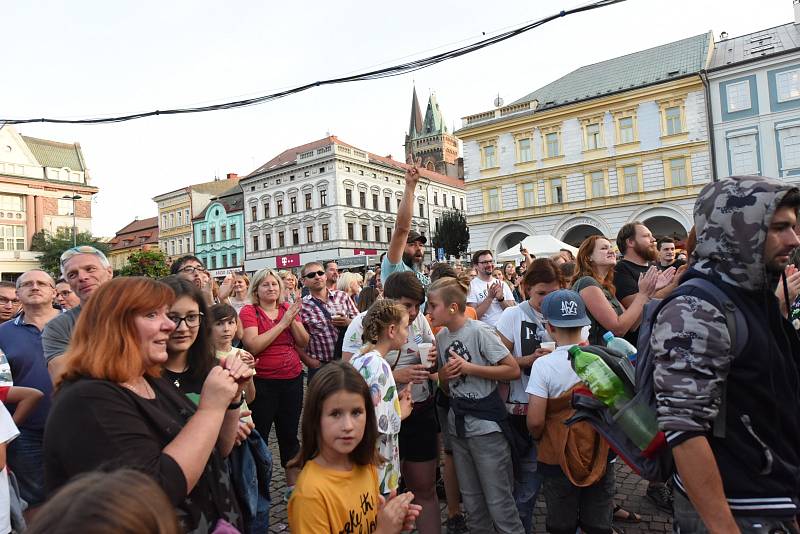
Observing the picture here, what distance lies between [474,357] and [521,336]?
2.70ft

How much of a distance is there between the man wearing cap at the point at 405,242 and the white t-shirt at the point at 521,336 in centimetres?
100

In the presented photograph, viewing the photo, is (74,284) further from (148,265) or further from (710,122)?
(710,122)

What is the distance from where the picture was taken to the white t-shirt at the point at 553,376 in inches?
118

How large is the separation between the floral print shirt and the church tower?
75080mm

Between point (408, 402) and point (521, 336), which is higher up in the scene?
point (521, 336)

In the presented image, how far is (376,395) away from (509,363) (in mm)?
1093

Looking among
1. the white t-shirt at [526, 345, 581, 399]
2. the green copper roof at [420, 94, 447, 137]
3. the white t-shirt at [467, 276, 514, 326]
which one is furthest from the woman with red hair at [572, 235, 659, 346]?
the green copper roof at [420, 94, 447, 137]

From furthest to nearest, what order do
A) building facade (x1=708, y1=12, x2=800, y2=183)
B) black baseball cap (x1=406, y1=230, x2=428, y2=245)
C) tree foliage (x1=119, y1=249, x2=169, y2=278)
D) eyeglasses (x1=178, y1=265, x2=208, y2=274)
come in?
tree foliage (x1=119, y1=249, x2=169, y2=278)
building facade (x1=708, y1=12, x2=800, y2=183)
eyeglasses (x1=178, y1=265, x2=208, y2=274)
black baseball cap (x1=406, y1=230, x2=428, y2=245)

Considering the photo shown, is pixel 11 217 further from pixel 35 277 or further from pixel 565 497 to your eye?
pixel 565 497

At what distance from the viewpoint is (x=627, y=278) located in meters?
4.21

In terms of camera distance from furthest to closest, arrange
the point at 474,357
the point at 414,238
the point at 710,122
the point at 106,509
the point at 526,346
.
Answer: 1. the point at 710,122
2. the point at 414,238
3. the point at 526,346
4. the point at 474,357
5. the point at 106,509

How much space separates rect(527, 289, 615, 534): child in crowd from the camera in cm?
292

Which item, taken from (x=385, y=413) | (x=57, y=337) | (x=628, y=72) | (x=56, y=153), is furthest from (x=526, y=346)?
(x=56, y=153)

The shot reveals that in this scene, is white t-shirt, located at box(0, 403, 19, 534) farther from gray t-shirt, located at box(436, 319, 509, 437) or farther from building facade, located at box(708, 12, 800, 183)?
building facade, located at box(708, 12, 800, 183)
